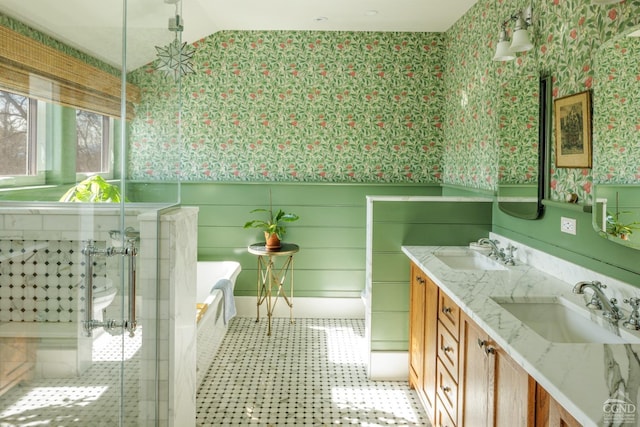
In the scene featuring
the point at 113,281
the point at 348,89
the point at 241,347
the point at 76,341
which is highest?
the point at 348,89

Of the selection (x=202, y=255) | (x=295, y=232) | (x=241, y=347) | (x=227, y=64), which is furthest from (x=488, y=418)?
(x=227, y=64)

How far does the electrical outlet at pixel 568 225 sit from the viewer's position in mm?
2393

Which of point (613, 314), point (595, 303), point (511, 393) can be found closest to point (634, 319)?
point (613, 314)

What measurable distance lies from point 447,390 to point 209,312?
1.81 meters

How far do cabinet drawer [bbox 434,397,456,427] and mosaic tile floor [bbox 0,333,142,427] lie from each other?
1.42 meters

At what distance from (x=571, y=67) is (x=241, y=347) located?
10.3ft

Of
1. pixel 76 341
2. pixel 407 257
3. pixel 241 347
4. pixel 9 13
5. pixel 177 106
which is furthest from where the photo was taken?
pixel 241 347

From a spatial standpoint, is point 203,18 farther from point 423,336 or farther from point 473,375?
point 473,375

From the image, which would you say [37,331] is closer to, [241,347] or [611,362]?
[611,362]

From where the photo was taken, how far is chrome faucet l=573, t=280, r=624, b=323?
1725mm

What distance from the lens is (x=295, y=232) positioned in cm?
497

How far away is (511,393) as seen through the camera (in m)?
1.59

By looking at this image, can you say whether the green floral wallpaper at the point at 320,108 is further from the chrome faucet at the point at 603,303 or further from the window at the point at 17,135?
the window at the point at 17,135

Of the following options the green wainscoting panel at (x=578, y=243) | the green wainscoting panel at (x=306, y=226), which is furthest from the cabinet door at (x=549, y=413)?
the green wainscoting panel at (x=306, y=226)
